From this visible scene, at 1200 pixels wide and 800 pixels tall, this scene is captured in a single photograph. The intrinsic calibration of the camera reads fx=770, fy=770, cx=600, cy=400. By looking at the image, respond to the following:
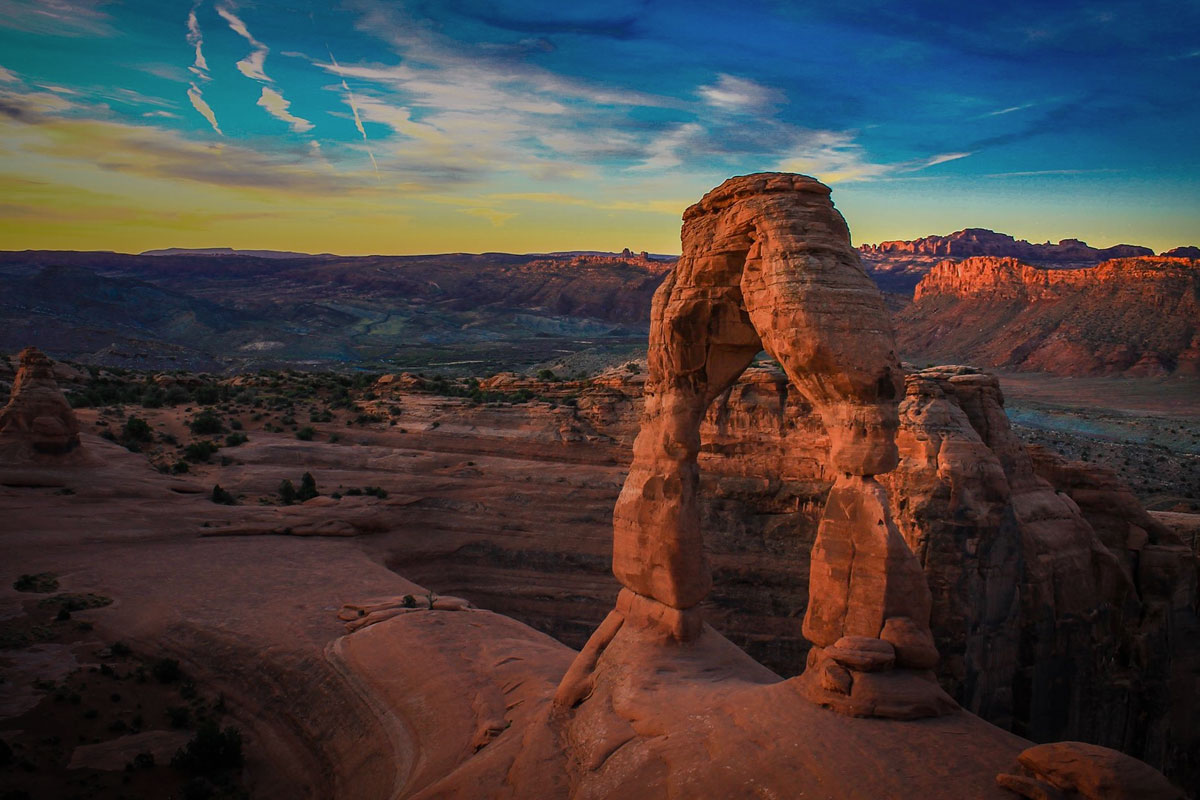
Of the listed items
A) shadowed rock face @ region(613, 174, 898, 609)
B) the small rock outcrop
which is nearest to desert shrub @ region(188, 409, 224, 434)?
shadowed rock face @ region(613, 174, 898, 609)

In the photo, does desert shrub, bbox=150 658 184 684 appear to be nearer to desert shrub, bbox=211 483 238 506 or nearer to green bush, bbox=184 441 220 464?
desert shrub, bbox=211 483 238 506

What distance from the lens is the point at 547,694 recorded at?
453 inches

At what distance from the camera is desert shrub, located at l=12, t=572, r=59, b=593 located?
15.5 meters

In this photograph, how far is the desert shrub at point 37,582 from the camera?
15.5 m

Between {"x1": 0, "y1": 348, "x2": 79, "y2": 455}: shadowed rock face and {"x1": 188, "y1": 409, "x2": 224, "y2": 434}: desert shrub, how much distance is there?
529 cm

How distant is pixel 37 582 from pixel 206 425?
12.1m

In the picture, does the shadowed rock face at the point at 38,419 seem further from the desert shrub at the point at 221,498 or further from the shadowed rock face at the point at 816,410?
the shadowed rock face at the point at 816,410

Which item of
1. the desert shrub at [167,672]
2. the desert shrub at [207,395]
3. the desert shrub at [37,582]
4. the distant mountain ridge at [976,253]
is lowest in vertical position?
the desert shrub at [167,672]

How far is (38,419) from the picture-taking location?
2109 centimetres

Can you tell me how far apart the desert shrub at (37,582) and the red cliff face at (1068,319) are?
91.1m

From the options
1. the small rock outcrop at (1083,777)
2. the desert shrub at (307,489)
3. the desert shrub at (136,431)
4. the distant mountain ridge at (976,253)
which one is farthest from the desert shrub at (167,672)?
the distant mountain ridge at (976,253)

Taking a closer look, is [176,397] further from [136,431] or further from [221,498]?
[221,498]

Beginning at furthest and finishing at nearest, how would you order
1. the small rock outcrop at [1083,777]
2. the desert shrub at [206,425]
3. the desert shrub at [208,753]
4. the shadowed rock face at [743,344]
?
the desert shrub at [206,425] → the desert shrub at [208,753] → the shadowed rock face at [743,344] → the small rock outcrop at [1083,777]

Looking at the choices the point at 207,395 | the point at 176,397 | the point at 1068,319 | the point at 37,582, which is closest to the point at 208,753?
the point at 37,582
